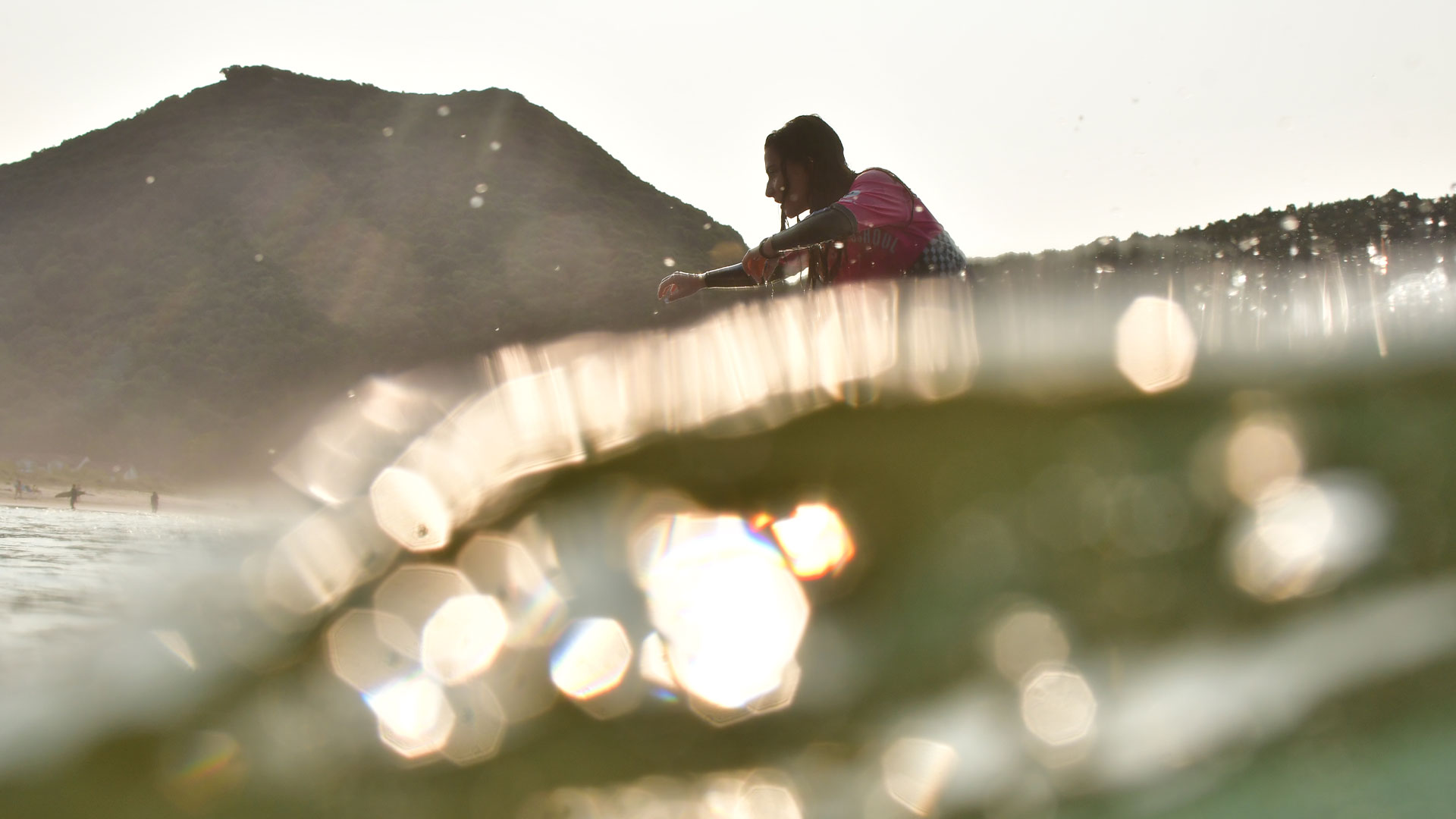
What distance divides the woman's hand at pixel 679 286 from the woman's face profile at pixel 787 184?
21 cm

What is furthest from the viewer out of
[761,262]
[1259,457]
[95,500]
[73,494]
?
[95,500]

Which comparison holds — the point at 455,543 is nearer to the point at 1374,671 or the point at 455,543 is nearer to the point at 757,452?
the point at 757,452

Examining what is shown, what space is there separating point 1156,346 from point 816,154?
1.31 m

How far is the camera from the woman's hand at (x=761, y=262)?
1376 millimetres

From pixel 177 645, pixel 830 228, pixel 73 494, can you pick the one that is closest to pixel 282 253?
pixel 73 494

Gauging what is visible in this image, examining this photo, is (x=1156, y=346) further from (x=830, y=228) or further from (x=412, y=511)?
(x=830, y=228)

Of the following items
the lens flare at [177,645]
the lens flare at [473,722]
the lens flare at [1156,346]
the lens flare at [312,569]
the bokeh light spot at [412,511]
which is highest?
the lens flare at [1156,346]

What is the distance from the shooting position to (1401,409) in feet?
1.78

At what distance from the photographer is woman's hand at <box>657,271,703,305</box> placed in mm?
1821

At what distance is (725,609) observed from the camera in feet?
1.37

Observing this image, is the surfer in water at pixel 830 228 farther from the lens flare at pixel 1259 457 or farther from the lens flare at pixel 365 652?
the lens flare at pixel 365 652

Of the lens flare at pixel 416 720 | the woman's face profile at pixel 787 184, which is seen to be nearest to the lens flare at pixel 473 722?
the lens flare at pixel 416 720

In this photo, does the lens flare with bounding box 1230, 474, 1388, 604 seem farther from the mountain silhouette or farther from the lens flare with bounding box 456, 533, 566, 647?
the mountain silhouette

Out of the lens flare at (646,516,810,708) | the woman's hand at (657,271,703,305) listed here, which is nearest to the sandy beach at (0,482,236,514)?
the woman's hand at (657,271,703,305)
